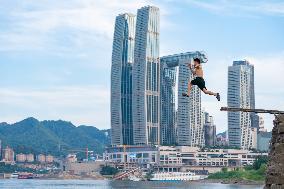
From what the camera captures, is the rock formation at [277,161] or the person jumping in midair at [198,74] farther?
the rock formation at [277,161]

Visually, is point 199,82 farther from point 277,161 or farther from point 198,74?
point 277,161

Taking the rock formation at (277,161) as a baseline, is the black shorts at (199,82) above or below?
above

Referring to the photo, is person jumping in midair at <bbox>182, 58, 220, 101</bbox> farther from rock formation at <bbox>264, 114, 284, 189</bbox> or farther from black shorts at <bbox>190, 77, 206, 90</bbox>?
rock formation at <bbox>264, 114, 284, 189</bbox>

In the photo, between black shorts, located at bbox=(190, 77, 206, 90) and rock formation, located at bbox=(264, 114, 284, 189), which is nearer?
black shorts, located at bbox=(190, 77, 206, 90)

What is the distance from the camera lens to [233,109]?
17.2m

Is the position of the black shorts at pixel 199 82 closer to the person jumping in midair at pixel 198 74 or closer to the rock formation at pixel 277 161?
the person jumping in midair at pixel 198 74

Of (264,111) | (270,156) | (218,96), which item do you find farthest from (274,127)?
(218,96)

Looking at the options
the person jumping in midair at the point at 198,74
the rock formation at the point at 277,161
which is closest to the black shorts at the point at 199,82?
the person jumping in midair at the point at 198,74

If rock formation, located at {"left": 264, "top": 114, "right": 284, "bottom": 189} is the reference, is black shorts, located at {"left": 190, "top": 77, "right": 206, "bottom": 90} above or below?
above

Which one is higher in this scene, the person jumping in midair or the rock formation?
the person jumping in midair

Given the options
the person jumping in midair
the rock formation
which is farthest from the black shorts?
the rock formation

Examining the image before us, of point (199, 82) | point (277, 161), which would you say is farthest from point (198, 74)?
point (277, 161)

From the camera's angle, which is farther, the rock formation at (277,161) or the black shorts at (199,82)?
the rock formation at (277,161)

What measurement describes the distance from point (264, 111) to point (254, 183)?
600ft
